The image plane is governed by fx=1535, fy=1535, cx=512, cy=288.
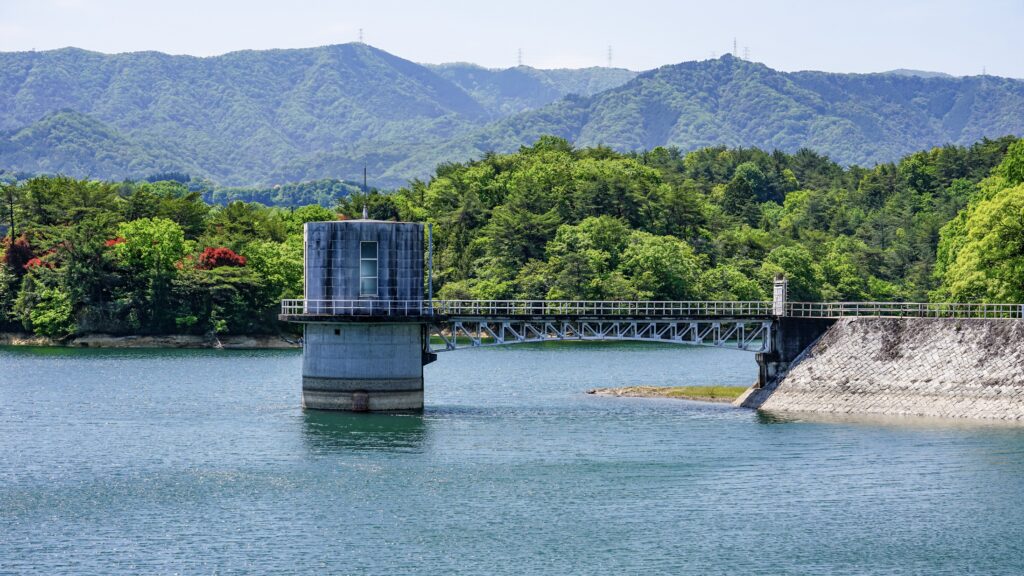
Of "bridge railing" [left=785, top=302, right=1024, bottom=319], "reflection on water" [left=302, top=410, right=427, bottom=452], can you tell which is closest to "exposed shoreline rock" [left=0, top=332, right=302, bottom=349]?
"bridge railing" [left=785, top=302, right=1024, bottom=319]

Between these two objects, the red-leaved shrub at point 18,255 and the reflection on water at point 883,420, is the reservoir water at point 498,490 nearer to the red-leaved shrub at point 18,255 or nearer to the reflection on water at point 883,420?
the reflection on water at point 883,420

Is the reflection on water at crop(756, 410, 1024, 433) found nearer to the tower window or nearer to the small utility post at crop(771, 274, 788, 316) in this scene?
the small utility post at crop(771, 274, 788, 316)

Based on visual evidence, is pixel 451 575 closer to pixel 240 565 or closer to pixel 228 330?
pixel 240 565

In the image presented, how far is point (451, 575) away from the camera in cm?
4881

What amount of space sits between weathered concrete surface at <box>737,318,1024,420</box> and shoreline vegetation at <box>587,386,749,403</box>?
261 inches

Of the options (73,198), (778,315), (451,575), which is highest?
(73,198)

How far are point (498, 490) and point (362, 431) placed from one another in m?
16.3

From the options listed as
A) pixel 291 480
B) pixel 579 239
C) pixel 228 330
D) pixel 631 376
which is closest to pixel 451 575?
pixel 291 480

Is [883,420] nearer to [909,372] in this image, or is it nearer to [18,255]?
[909,372]

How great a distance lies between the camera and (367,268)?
83.8 m

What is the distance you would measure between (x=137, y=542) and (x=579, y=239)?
121 meters

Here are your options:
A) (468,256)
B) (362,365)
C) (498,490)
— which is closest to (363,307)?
(362,365)

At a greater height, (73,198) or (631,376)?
(73,198)

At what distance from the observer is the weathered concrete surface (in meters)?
78.8
